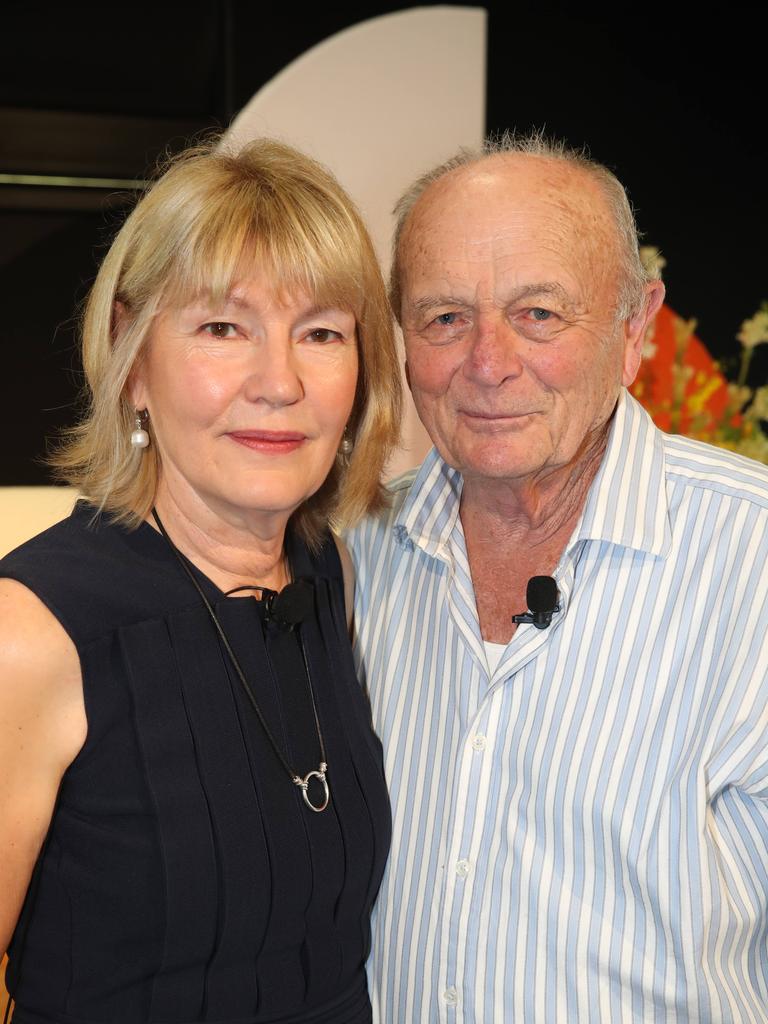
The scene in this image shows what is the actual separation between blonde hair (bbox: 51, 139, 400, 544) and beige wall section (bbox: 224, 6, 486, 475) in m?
1.34

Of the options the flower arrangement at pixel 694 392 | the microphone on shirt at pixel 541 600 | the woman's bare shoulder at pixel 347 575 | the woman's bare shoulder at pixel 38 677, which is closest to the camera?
the woman's bare shoulder at pixel 38 677

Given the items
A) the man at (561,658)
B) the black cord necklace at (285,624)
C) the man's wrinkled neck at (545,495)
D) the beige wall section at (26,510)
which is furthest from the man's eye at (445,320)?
the beige wall section at (26,510)

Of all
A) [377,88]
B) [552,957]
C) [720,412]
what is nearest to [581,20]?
[377,88]

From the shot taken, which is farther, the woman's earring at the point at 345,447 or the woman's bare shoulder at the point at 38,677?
the woman's earring at the point at 345,447

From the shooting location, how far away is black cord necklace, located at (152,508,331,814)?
1.74 meters

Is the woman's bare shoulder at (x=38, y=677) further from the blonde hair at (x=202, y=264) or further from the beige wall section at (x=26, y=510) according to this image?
the beige wall section at (x=26, y=510)

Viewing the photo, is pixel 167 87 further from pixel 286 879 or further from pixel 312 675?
pixel 286 879

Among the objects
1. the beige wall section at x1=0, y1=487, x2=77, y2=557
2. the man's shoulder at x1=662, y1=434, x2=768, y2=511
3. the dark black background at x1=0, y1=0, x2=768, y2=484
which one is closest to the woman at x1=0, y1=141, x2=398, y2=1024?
the man's shoulder at x1=662, y1=434, x2=768, y2=511

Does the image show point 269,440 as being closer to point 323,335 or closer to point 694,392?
point 323,335

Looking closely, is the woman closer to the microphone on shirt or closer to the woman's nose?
the woman's nose

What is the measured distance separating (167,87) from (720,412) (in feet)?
7.00

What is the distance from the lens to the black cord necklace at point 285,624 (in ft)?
5.70

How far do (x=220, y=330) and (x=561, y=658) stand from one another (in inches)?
27.4

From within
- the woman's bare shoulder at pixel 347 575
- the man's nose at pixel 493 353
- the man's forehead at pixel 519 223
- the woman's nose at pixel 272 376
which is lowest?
the woman's bare shoulder at pixel 347 575
